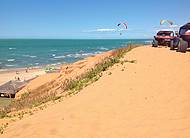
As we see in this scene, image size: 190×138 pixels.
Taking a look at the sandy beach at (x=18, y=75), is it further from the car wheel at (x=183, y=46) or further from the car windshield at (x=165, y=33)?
the car wheel at (x=183, y=46)

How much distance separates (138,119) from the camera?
308 inches

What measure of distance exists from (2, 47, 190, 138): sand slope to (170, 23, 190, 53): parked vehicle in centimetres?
694

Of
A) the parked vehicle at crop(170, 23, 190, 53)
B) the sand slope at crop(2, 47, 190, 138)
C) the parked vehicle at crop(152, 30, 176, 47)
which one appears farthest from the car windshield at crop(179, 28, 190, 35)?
the sand slope at crop(2, 47, 190, 138)

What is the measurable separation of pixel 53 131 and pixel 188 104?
3.50 m

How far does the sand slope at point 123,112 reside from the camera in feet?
23.7

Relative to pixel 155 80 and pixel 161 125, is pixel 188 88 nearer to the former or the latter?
pixel 155 80

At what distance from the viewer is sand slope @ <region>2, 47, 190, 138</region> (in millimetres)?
7211

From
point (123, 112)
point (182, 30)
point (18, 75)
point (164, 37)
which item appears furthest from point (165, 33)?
point (18, 75)

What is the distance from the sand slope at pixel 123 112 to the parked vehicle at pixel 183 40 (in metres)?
6.94

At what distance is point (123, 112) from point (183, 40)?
12117 millimetres

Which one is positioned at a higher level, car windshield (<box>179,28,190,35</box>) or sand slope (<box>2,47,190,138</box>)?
car windshield (<box>179,28,190,35</box>)

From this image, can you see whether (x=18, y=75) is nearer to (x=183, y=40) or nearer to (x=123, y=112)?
(x=183, y=40)

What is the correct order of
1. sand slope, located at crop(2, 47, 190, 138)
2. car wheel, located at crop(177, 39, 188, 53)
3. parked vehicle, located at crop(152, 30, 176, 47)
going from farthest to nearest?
parked vehicle, located at crop(152, 30, 176, 47) → car wheel, located at crop(177, 39, 188, 53) → sand slope, located at crop(2, 47, 190, 138)

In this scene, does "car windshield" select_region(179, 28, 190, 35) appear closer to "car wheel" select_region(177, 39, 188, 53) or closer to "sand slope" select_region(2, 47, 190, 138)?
"car wheel" select_region(177, 39, 188, 53)
